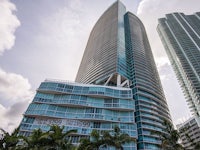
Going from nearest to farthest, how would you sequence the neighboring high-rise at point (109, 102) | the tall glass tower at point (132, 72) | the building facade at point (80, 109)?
the building facade at point (80, 109) < the neighboring high-rise at point (109, 102) < the tall glass tower at point (132, 72)

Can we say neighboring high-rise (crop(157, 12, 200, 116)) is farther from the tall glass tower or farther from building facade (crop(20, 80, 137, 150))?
building facade (crop(20, 80, 137, 150))

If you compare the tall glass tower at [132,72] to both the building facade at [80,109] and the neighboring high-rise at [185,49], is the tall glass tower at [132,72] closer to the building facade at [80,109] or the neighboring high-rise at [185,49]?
the building facade at [80,109]

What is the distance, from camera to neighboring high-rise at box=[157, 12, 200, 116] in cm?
10362

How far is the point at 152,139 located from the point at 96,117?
27.0 m

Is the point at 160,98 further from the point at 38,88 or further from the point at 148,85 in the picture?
the point at 38,88

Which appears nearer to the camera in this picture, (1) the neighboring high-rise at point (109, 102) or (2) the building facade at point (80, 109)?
(2) the building facade at point (80, 109)

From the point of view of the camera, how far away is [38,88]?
5853cm

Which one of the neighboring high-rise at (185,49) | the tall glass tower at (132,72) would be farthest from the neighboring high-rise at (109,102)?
the neighboring high-rise at (185,49)

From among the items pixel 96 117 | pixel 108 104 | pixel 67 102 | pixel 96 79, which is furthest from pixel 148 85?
pixel 67 102

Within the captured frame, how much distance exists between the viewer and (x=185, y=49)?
121m

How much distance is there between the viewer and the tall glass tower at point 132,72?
6714 cm

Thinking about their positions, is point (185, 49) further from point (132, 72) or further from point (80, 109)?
point (80, 109)

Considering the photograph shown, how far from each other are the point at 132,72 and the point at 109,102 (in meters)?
33.6

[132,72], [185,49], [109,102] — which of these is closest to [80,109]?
[109,102]
